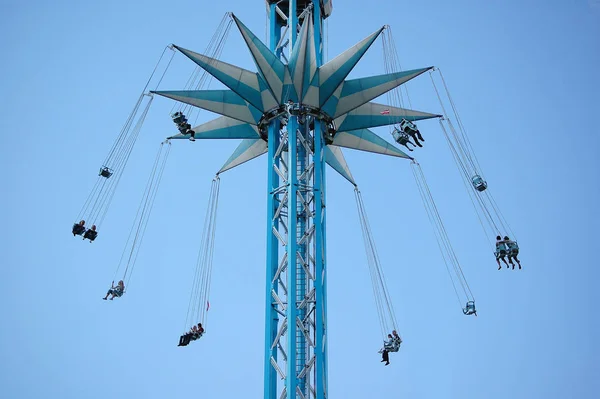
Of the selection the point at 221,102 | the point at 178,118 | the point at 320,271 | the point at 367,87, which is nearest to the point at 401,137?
the point at 367,87

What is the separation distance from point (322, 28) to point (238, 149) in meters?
6.46

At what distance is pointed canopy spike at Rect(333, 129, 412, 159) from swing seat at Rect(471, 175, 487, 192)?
454cm

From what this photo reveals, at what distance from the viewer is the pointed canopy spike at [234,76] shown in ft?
90.6

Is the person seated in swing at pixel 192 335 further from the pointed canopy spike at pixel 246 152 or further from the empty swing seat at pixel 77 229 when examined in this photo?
the pointed canopy spike at pixel 246 152

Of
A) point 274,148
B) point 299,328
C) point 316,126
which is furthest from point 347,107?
point 299,328

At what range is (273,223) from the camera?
27.5 meters

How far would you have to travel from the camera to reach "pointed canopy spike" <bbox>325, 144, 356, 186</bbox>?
33125 mm

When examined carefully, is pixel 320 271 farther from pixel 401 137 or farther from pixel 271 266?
pixel 401 137

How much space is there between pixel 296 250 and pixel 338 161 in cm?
798

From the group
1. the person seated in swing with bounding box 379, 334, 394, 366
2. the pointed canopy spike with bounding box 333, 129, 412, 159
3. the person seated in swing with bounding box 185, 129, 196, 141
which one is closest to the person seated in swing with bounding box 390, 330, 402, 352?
the person seated in swing with bounding box 379, 334, 394, 366

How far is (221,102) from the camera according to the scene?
Answer: 2964 cm

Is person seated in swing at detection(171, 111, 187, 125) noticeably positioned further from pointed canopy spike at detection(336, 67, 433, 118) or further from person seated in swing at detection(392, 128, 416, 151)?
person seated in swing at detection(392, 128, 416, 151)

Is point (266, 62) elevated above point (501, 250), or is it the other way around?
point (266, 62)

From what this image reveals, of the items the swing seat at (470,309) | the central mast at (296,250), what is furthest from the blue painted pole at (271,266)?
the swing seat at (470,309)
